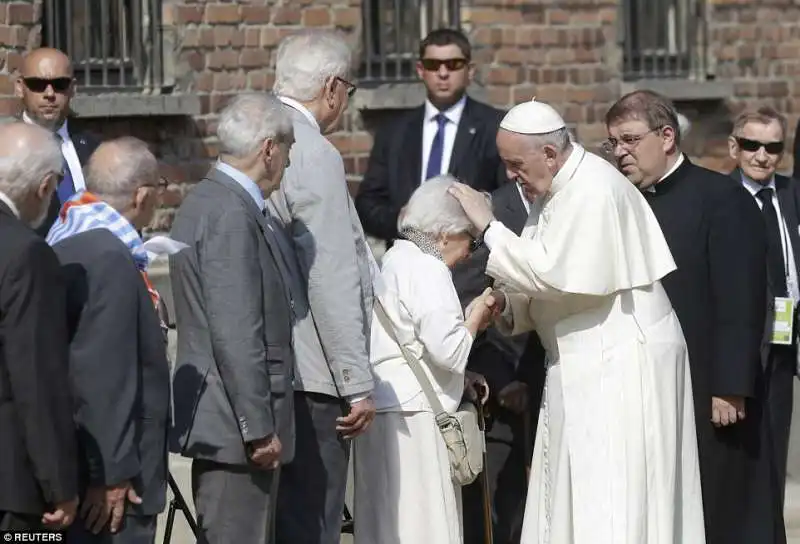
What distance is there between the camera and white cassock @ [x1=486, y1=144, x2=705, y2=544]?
247 inches

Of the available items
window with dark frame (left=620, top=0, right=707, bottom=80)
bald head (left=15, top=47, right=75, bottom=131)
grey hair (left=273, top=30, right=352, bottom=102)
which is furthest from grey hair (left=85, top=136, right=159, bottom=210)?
window with dark frame (left=620, top=0, right=707, bottom=80)

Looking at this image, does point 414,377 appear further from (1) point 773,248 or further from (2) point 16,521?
(2) point 16,521

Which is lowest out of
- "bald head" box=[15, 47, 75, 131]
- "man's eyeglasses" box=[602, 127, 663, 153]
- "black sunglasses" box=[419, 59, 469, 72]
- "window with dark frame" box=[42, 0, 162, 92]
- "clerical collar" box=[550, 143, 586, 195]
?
"clerical collar" box=[550, 143, 586, 195]

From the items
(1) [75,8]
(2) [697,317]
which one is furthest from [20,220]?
(1) [75,8]

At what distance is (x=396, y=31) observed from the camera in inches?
420

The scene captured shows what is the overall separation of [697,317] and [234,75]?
3.75 metres

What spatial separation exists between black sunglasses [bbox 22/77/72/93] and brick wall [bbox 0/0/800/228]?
1.43m

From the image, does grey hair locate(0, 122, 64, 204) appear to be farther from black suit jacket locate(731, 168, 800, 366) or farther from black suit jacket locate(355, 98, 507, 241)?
black suit jacket locate(355, 98, 507, 241)

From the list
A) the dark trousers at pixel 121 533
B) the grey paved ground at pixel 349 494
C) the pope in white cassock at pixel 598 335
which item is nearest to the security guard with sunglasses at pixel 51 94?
the grey paved ground at pixel 349 494

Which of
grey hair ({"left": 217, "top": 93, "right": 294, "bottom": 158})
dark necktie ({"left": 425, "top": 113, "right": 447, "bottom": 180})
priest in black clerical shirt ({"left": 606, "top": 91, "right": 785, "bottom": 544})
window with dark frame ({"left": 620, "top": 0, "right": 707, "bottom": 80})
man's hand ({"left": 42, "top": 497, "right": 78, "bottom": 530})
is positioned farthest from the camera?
window with dark frame ({"left": 620, "top": 0, "right": 707, "bottom": 80})

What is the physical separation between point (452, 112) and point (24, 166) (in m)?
4.10

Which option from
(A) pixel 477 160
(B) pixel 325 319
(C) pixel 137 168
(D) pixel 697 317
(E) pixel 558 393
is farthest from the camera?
(A) pixel 477 160

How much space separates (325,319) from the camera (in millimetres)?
6082

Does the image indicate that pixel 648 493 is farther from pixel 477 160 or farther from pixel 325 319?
pixel 477 160
